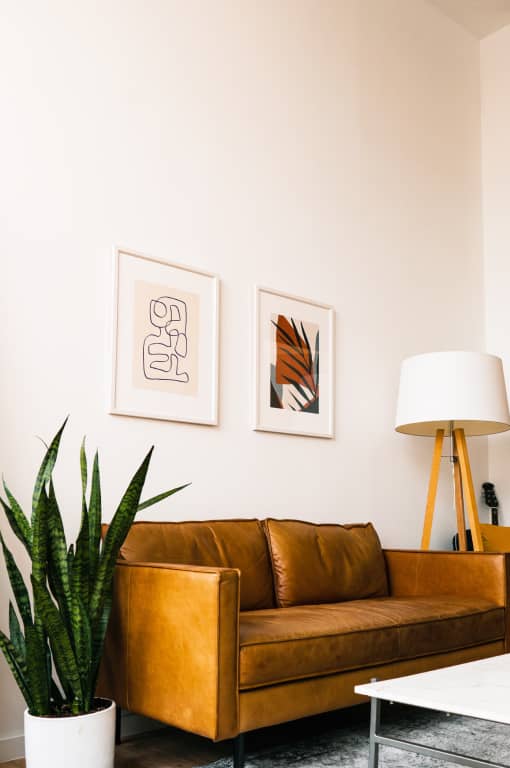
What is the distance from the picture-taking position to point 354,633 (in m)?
2.63

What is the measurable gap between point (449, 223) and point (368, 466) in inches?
64.2

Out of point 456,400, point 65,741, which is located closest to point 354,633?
point 65,741

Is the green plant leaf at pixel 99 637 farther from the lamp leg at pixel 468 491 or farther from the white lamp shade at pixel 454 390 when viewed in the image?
the lamp leg at pixel 468 491

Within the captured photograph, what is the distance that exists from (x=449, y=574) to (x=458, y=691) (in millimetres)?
1624

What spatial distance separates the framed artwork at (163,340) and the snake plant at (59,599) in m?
0.76

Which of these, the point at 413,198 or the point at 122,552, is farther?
the point at 413,198

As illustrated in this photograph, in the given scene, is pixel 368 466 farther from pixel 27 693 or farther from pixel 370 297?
pixel 27 693

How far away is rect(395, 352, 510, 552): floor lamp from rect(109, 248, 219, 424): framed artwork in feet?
3.34

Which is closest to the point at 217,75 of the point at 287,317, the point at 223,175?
the point at 223,175

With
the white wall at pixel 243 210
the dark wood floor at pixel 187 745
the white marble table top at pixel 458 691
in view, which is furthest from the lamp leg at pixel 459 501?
the white marble table top at pixel 458 691

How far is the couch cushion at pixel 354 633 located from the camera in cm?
237

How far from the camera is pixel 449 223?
15.7 ft

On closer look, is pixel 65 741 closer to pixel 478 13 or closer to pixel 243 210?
pixel 243 210

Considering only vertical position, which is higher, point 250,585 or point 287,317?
point 287,317
